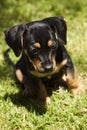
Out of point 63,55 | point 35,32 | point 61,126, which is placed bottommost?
point 61,126

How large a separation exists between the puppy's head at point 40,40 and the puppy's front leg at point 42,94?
456 mm

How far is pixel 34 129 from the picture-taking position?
4.48 metres

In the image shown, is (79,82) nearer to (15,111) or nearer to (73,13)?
(15,111)

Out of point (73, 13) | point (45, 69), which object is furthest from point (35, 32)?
point (73, 13)

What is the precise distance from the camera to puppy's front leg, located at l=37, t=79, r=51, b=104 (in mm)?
4898

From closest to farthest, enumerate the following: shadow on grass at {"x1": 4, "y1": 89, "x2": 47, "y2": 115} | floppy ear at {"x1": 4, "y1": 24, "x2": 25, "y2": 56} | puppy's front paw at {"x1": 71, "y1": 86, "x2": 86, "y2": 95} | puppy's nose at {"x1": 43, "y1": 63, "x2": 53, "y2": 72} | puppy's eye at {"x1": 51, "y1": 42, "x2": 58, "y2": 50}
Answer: puppy's nose at {"x1": 43, "y1": 63, "x2": 53, "y2": 72} < puppy's eye at {"x1": 51, "y1": 42, "x2": 58, "y2": 50} < floppy ear at {"x1": 4, "y1": 24, "x2": 25, "y2": 56} < shadow on grass at {"x1": 4, "y1": 89, "x2": 47, "y2": 115} < puppy's front paw at {"x1": 71, "y1": 86, "x2": 86, "y2": 95}

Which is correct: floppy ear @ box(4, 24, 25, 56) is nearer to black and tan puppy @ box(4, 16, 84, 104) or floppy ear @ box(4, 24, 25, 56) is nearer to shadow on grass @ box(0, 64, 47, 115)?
black and tan puppy @ box(4, 16, 84, 104)

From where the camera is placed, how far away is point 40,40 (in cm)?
A: 432

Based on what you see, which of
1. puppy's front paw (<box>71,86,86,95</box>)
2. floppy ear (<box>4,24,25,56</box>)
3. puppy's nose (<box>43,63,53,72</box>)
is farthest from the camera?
puppy's front paw (<box>71,86,86,95</box>)

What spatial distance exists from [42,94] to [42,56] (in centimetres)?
78

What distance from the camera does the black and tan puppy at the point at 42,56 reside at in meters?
4.34

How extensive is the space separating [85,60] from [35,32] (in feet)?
5.17

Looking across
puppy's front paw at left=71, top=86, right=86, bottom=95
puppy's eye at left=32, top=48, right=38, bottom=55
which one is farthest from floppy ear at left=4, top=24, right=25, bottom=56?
puppy's front paw at left=71, top=86, right=86, bottom=95

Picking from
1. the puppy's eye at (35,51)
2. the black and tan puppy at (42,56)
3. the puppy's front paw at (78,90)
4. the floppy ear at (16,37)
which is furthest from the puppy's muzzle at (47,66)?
the puppy's front paw at (78,90)
